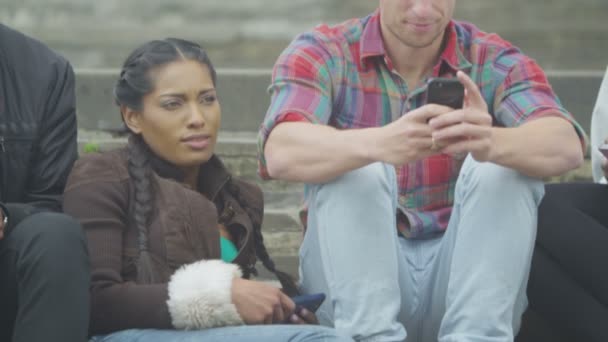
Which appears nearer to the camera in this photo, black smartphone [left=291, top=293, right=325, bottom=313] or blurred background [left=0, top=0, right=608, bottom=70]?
black smartphone [left=291, top=293, right=325, bottom=313]

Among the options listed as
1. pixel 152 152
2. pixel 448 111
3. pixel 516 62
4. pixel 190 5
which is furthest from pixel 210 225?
pixel 190 5

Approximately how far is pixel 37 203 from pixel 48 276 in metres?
0.44

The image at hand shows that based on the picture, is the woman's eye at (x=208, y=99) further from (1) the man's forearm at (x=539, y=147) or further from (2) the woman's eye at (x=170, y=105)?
(1) the man's forearm at (x=539, y=147)

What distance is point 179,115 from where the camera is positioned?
2641mm

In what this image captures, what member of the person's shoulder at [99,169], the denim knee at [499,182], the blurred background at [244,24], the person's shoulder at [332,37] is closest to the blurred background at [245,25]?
the blurred background at [244,24]

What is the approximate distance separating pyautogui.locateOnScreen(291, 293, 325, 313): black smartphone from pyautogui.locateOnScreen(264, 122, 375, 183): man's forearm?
297mm

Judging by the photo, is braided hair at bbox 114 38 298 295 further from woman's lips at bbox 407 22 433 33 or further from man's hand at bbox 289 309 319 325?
woman's lips at bbox 407 22 433 33

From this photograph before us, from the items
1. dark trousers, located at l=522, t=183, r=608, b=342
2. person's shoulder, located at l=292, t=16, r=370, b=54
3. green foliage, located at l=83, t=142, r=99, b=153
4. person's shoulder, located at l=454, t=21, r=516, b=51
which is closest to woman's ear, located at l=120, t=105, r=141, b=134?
person's shoulder, located at l=292, t=16, r=370, b=54

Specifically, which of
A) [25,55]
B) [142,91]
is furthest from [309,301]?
[25,55]

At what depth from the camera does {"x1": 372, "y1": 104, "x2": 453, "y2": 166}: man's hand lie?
7.82ft

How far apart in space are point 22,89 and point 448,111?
1077 mm

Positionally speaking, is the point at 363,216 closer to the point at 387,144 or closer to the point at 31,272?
the point at 387,144

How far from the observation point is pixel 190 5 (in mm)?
5281

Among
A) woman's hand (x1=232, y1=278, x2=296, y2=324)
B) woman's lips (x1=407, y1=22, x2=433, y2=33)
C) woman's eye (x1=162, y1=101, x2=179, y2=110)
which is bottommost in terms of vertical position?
woman's hand (x1=232, y1=278, x2=296, y2=324)
